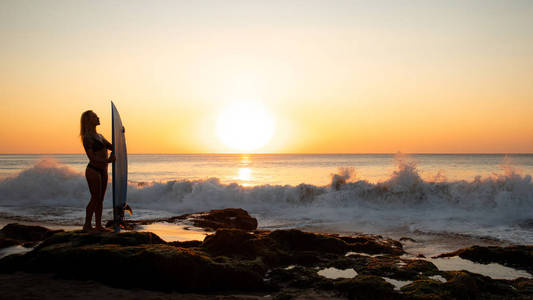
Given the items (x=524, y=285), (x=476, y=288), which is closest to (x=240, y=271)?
(x=476, y=288)

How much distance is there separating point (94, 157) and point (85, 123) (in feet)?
1.96

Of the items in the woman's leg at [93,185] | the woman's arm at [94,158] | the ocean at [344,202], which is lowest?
the ocean at [344,202]

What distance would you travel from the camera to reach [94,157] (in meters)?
6.50

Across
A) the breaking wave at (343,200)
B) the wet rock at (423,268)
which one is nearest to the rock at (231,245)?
the wet rock at (423,268)

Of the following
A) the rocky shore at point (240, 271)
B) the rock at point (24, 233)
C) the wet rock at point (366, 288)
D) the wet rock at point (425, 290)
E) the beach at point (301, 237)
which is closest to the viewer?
the wet rock at point (425, 290)

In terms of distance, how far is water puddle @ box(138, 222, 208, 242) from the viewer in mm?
9034

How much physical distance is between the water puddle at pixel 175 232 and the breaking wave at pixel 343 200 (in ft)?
11.8

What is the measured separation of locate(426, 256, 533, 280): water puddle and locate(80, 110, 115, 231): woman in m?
6.15

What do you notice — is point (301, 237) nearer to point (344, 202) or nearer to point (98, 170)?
point (98, 170)

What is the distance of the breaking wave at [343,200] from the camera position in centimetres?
1383

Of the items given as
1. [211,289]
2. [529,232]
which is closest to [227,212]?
[211,289]

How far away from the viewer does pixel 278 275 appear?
5695 mm

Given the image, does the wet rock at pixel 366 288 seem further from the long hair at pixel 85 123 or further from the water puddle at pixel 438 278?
the long hair at pixel 85 123

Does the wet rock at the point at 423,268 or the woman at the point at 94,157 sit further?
the woman at the point at 94,157
